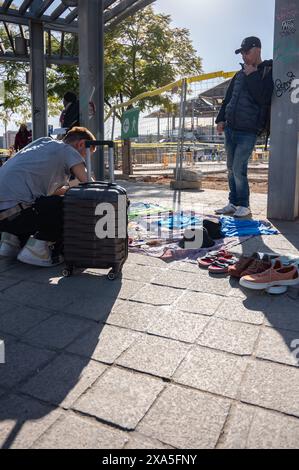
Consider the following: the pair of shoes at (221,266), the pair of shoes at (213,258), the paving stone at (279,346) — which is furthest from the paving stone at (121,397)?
the pair of shoes at (213,258)

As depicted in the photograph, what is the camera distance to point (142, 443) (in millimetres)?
1605

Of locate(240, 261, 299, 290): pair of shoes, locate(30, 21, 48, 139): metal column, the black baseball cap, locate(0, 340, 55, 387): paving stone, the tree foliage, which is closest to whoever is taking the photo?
locate(0, 340, 55, 387): paving stone

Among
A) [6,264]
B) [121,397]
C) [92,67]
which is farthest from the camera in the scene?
[92,67]

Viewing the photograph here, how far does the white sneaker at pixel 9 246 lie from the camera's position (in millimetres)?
4059

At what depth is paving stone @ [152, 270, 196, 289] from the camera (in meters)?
3.33

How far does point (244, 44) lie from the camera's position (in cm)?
552

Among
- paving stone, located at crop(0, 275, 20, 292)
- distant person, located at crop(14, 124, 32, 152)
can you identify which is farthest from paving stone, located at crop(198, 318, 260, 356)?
distant person, located at crop(14, 124, 32, 152)

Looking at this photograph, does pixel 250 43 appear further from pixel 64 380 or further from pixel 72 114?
pixel 64 380

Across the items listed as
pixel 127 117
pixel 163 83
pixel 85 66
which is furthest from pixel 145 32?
pixel 85 66

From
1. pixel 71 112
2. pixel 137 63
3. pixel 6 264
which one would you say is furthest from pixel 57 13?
pixel 137 63

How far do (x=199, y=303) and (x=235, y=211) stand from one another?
3.22m

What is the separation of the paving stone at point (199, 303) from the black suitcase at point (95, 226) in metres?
0.67

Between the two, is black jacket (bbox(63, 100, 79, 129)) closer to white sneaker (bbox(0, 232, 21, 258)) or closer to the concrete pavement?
white sneaker (bbox(0, 232, 21, 258))

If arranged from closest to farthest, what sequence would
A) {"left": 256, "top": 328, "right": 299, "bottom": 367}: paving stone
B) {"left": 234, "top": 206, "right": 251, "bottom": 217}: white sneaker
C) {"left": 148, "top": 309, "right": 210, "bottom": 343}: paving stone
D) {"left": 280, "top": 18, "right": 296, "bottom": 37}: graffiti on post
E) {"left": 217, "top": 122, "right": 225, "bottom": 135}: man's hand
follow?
{"left": 256, "top": 328, "right": 299, "bottom": 367}: paving stone < {"left": 148, "top": 309, "right": 210, "bottom": 343}: paving stone < {"left": 280, "top": 18, "right": 296, "bottom": 37}: graffiti on post < {"left": 234, "top": 206, "right": 251, "bottom": 217}: white sneaker < {"left": 217, "top": 122, "right": 225, "bottom": 135}: man's hand
